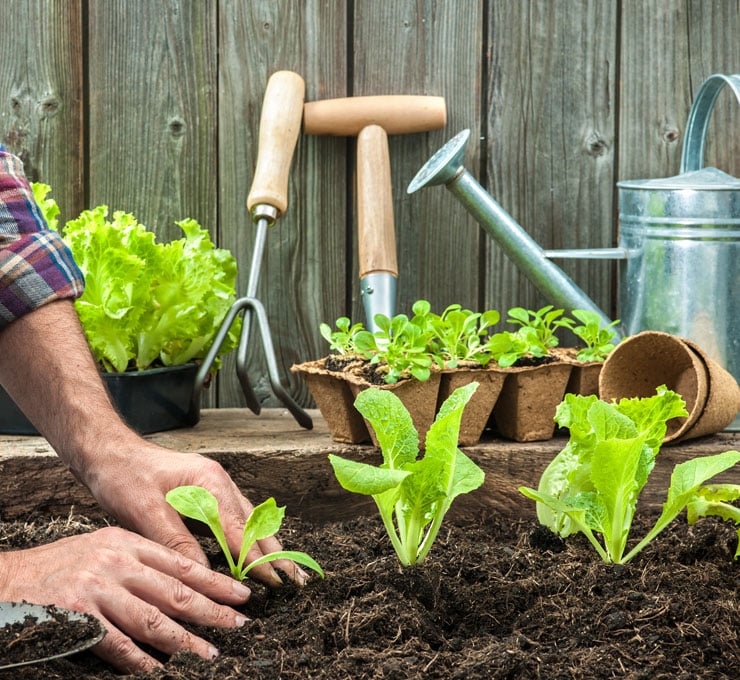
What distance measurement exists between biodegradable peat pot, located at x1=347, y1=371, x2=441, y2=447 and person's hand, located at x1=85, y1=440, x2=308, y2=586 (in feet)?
1.19

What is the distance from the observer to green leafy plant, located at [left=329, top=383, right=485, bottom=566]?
101cm

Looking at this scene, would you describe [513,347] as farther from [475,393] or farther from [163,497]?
[163,497]

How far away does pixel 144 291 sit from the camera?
61.3 inches

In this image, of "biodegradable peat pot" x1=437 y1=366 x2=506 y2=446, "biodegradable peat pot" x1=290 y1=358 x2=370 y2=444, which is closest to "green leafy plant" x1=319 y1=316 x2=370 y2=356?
"biodegradable peat pot" x1=290 y1=358 x2=370 y2=444

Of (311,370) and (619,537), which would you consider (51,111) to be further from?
(619,537)

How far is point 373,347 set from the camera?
4.82 feet

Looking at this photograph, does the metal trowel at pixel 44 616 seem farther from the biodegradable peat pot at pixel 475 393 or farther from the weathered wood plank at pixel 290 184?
the weathered wood plank at pixel 290 184

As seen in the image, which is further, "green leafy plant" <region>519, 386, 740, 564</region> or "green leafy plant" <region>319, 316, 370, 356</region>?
"green leafy plant" <region>319, 316, 370, 356</region>

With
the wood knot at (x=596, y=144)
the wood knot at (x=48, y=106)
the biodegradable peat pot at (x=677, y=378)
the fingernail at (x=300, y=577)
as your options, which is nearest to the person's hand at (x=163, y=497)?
the fingernail at (x=300, y=577)

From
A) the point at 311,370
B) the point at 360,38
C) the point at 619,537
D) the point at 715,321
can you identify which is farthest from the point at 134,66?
the point at 619,537

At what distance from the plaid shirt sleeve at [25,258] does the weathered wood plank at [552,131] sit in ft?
2.99

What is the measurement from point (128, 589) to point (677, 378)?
94cm

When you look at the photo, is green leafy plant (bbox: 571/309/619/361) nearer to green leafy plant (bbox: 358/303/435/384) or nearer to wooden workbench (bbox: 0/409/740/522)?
wooden workbench (bbox: 0/409/740/522)

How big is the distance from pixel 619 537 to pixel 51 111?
52.9 inches
